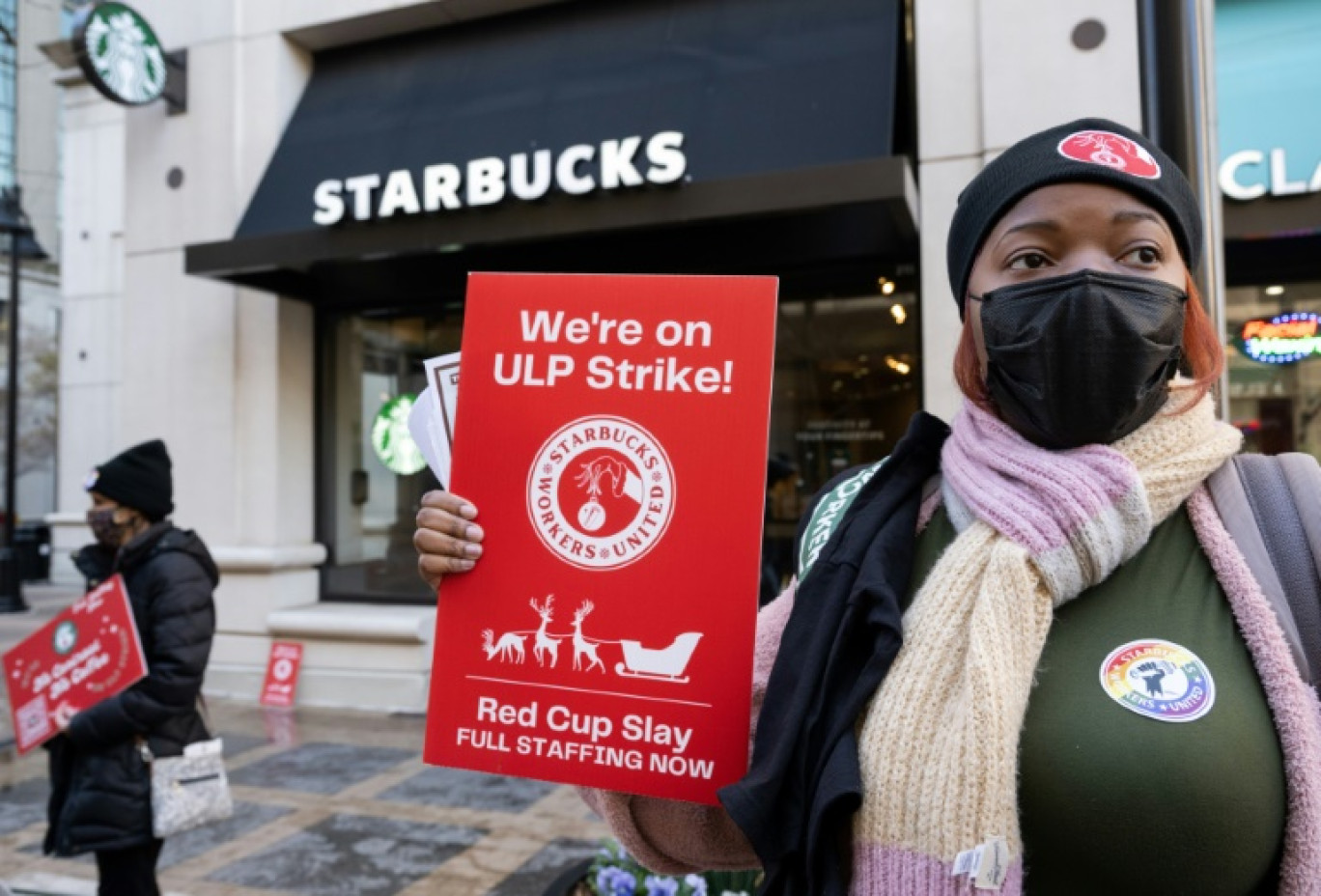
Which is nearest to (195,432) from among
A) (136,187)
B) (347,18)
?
(136,187)

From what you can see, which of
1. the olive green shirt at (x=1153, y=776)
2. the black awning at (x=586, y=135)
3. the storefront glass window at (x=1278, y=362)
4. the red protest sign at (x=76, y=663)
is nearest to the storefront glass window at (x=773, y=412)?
the black awning at (x=586, y=135)

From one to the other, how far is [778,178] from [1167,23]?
350cm

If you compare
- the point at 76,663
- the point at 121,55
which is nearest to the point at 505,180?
the point at 121,55

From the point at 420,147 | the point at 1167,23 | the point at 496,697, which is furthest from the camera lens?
the point at 420,147

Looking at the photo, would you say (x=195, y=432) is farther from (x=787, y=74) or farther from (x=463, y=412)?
(x=463, y=412)

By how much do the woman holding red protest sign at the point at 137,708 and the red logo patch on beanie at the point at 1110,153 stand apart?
3.41m

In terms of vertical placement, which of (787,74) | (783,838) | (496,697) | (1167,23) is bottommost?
(783,838)

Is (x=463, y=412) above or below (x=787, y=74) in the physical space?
below

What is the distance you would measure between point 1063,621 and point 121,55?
28.6ft

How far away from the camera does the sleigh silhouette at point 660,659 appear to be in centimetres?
145

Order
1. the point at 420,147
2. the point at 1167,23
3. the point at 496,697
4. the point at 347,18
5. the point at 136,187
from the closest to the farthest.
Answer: the point at 496,697, the point at 1167,23, the point at 420,147, the point at 347,18, the point at 136,187

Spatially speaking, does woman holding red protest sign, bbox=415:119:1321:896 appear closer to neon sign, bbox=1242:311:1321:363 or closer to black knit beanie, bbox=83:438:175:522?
black knit beanie, bbox=83:438:175:522

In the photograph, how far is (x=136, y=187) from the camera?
844 centimetres

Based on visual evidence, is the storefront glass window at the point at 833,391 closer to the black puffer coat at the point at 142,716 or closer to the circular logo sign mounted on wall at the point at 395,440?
the circular logo sign mounted on wall at the point at 395,440
